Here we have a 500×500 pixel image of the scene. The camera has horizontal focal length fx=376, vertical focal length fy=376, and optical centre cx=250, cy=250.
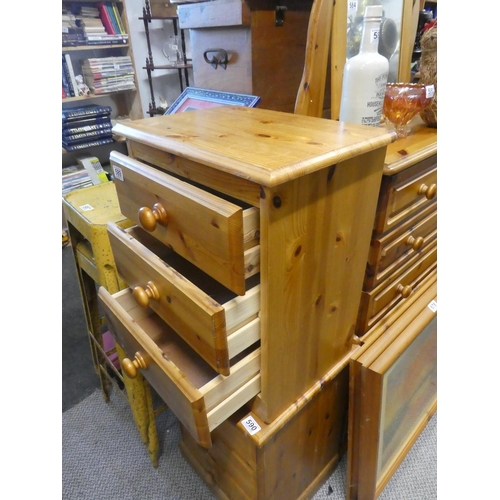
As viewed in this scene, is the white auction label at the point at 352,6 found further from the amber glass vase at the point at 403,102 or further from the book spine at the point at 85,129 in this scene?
the book spine at the point at 85,129

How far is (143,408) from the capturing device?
3.70ft

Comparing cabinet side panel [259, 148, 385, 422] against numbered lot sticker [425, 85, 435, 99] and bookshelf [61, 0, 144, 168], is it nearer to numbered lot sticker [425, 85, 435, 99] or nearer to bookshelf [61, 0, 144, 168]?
numbered lot sticker [425, 85, 435, 99]

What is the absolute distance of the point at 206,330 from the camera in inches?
22.8

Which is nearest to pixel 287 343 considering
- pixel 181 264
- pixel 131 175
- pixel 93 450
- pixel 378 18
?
pixel 181 264

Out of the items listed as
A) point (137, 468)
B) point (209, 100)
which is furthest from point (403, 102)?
point (137, 468)

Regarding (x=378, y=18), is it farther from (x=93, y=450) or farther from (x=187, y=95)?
(x=93, y=450)

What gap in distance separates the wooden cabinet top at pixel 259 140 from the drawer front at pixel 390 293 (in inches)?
16.7

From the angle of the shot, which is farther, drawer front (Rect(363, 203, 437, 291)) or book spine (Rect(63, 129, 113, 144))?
book spine (Rect(63, 129, 113, 144))

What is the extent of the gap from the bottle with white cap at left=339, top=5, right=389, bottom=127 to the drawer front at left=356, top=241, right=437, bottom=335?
15.9 inches

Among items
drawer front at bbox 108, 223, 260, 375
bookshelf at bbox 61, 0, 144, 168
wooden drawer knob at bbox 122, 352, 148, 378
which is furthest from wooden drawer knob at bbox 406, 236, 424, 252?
bookshelf at bbox 61, 0, 144, 168

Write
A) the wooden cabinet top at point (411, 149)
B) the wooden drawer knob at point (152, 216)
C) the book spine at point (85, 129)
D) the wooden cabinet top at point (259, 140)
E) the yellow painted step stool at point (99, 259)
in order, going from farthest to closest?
the book spine at point (85, 129), the yellow painted step stool at point (99, 259), the wooden cabinet top at point (411, 149), the wooden drawer knob at point (152, 216), the wooden cabinet top at point (259, 140)

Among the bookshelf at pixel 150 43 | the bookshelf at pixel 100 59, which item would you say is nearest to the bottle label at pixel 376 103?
the bookshelf at pixel 150 43

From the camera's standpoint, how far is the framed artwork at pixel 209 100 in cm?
98

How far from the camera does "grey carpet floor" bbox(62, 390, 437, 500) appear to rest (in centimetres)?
115
